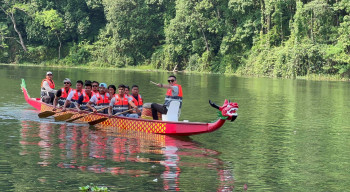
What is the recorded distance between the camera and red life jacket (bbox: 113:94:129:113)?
1897cm

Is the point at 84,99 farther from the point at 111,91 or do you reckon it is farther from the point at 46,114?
the point at 46,114

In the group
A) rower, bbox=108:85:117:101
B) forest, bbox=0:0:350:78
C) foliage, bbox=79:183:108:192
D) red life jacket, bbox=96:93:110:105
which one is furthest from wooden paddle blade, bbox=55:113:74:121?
forest, bbox=0:0:350:78

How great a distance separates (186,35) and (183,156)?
5012cm

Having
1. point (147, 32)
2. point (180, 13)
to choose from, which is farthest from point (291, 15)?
point (147, 32)

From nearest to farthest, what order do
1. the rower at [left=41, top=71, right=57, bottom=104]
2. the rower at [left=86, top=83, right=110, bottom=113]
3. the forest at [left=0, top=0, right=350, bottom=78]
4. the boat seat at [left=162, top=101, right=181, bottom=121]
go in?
the boat seat at [left=162, top=101, right=181, bottom=121], the rower at [left=86, top=83, right=110, bottom=113], the rower at [left=41, top=71, right=57, bottom=104], the forest at [left=0, top=0, right=350, bottom=78]

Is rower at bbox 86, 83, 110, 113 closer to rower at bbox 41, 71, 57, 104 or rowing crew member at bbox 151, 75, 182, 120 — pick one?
rowing crew member at bbox 151, 75, 182, 120

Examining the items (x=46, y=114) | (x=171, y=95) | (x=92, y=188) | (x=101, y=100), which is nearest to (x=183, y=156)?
(x=171, y=95)

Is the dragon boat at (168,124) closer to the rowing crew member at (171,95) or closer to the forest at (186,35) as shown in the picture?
the rowing crew member at (171,95)

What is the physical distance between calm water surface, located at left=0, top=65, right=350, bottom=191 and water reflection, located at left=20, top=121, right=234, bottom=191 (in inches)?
0.8

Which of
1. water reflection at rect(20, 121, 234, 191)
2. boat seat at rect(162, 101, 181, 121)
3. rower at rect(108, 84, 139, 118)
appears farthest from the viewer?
rower at rect(108, 84, 139, 118)

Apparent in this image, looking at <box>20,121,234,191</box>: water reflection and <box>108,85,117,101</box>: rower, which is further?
<box>108,85,117,101</box>: rower

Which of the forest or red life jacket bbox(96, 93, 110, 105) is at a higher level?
the forest

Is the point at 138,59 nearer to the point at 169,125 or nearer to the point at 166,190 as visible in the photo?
the point at 169,125

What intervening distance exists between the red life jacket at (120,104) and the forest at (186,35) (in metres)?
36.3
